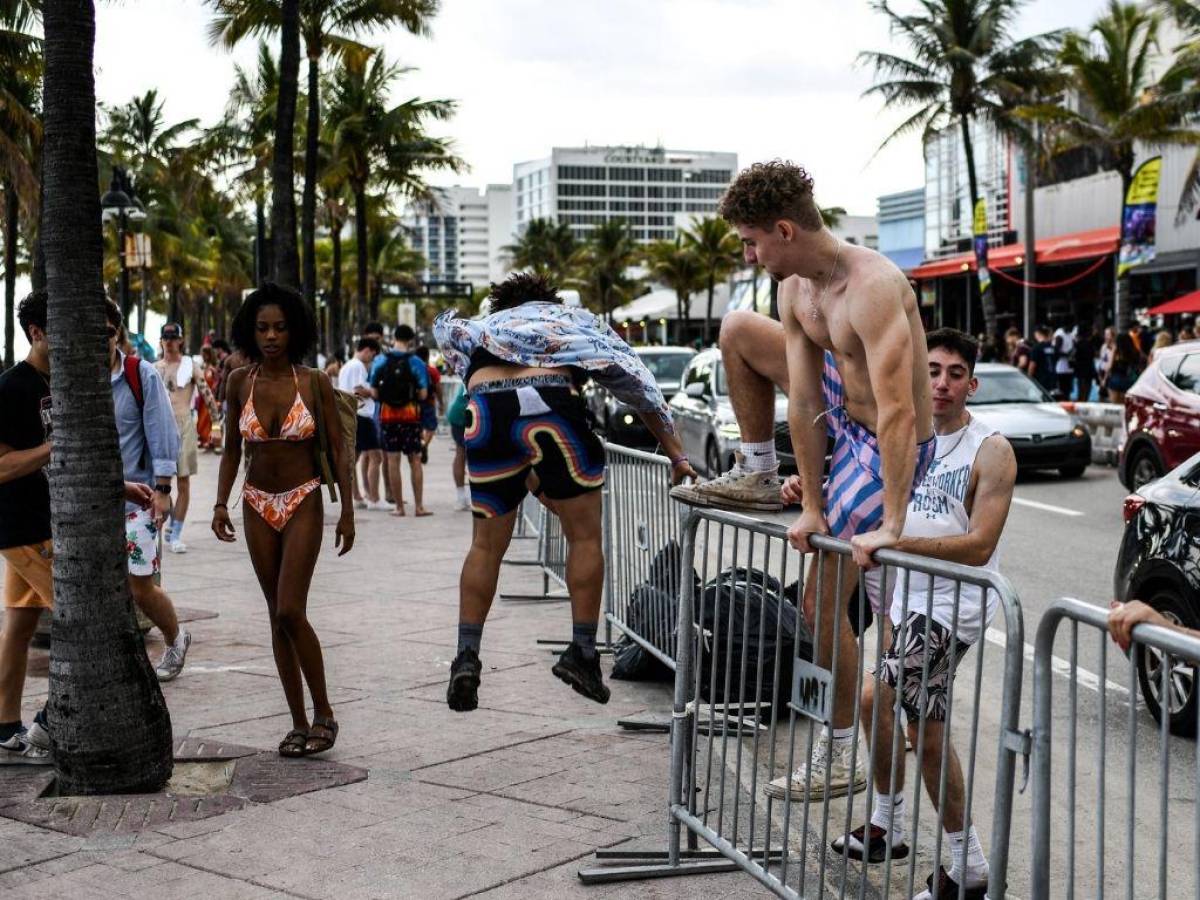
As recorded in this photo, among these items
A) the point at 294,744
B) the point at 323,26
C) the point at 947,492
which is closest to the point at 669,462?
the point at 294,744

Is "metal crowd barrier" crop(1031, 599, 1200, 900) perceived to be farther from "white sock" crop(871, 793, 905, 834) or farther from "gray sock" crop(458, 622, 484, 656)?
"gray sock" crop(458, 622, 484, 656)

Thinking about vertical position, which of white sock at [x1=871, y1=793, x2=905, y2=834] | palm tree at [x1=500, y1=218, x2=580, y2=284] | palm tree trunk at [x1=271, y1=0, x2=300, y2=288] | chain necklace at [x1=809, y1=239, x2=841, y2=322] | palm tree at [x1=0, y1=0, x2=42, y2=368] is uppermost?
palm tree at [x1=500, y1=218, x2=580, y2=284]

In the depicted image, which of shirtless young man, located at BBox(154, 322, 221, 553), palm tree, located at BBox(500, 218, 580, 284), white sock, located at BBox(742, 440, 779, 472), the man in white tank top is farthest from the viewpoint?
palm tree, located at BBox(500, 218, 580, 284)

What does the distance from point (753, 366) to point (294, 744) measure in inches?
94.2

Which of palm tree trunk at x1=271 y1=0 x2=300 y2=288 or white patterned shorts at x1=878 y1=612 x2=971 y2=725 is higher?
palm tree trunk at x1=271 y1=0 x2=300 y2=288

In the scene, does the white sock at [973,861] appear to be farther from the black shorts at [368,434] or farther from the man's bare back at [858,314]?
the black shorts at [368,434]

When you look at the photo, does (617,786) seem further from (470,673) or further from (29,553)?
(29,553)

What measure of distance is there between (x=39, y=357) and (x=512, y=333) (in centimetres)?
198

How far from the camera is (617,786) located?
5.64 m

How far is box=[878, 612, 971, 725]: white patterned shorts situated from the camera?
3850 millimetres

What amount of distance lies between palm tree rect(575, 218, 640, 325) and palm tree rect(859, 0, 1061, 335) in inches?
2141

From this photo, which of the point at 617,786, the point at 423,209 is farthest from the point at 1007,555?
the point at 423,209

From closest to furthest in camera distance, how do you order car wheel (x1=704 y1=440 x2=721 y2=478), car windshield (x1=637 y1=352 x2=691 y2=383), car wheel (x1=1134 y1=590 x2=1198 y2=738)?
car wheel (x1=1134 y1=590 x2=1198 y2=738) < car wheel (x1=704 y1=440 x2=721 y2=478) < car windshield (x1=637 y1=352 x2=691 y2=383)

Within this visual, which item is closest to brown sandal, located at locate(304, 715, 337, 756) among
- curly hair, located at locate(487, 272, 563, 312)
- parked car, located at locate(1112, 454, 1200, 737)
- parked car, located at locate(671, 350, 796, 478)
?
curly hair, located at locate(487, 272, 563, 312)
